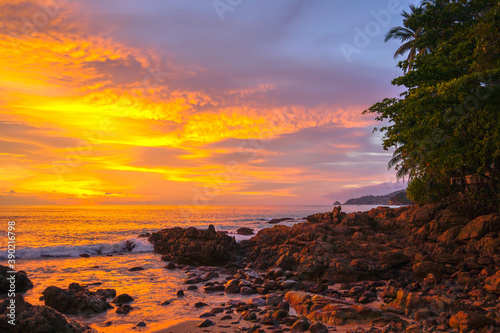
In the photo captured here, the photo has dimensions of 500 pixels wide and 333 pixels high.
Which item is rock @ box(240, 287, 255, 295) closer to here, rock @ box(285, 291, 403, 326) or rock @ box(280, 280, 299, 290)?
rock @ box(280, 280, 299, 290)

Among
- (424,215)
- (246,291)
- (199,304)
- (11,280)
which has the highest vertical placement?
(424,215)

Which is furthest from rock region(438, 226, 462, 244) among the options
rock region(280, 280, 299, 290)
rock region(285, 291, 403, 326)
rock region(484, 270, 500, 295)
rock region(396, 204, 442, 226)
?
rock region(285, 291, 403, 326)

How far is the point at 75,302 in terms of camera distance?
9.45m

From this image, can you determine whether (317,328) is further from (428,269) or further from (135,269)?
(135,269)

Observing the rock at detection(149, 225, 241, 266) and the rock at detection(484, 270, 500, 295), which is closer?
the rock at detection(484, 270, 500, 295)

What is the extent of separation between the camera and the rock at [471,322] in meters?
6.67

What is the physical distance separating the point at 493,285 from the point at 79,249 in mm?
24924

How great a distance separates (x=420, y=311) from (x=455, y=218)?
13.3 metres

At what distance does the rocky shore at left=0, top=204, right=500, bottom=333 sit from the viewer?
7.40 meters

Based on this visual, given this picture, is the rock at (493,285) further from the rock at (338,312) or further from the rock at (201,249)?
the rock at (201,249)

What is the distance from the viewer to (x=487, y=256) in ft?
39.9

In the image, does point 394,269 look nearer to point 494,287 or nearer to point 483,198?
point 494,287

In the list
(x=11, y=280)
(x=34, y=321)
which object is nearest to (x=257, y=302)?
(x=34, y=321)

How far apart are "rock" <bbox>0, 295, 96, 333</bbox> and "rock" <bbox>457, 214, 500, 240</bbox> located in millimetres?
16656
